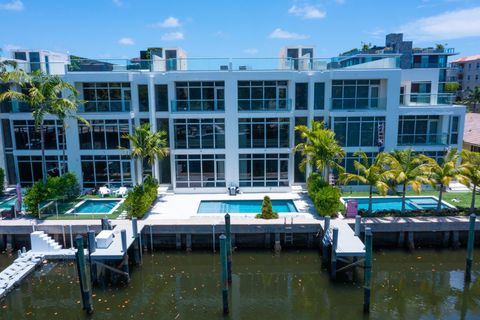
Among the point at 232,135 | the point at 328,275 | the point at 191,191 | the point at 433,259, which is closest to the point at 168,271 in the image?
the point at 328,275

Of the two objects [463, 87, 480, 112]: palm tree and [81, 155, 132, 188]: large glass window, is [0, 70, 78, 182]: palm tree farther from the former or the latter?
[463, 87, 480, 112]: palm tree

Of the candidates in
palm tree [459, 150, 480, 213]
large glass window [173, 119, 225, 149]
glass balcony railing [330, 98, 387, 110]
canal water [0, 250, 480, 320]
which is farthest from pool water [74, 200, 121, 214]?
palm tree [459, 150, 480, 213]

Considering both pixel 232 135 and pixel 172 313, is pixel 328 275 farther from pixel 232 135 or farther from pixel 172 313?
pixel 232 135

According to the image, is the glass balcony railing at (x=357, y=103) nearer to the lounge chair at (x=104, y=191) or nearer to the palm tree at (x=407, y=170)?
the palm tree at (x=407, y=170)

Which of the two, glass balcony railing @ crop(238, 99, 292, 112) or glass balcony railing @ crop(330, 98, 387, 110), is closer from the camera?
glass balcony railing @ crop(330, 98, 387, 110)

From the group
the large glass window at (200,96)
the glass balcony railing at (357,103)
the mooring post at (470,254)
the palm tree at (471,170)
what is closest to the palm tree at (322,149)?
the glass balcony railing at (357,103)

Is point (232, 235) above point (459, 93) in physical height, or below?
below
